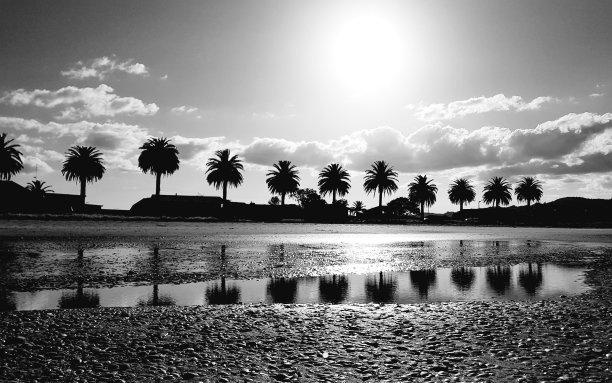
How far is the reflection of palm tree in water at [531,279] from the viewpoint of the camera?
1096 centimetres

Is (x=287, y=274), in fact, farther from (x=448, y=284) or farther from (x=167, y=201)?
(x=167, y=201)

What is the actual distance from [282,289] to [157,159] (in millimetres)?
69349

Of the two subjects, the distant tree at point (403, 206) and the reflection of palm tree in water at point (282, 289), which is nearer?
the reflection of palm tree in water at point (282, 289)

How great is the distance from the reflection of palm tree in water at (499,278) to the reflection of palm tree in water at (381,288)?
99.9 inches

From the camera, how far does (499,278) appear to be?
42.8ft

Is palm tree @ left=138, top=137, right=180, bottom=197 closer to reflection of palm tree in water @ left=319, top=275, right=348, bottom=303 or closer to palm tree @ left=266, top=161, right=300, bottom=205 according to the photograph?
palm tree @ left=266, top=161, right=300, bottom=205

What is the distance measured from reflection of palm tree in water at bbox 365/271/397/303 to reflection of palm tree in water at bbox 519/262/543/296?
10.6ft

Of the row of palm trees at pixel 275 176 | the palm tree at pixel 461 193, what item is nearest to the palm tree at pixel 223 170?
the row of palm trees at pixel 275 176

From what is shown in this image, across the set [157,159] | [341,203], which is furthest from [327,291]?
[341,203]

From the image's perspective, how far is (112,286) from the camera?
10.5m

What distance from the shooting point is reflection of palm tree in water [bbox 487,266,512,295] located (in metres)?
11.1

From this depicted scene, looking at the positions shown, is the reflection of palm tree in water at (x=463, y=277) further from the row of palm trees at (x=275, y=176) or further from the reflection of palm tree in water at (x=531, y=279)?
the row of palm trees at (x=275, y=176)

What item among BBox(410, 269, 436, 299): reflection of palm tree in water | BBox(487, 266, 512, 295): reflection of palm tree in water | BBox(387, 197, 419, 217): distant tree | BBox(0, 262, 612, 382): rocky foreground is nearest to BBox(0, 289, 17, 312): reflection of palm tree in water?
BBox(0, 262, 612, 382): rocky foreground

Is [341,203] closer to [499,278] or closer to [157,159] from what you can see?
[157,159]
